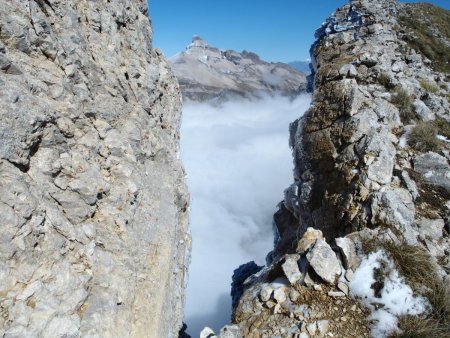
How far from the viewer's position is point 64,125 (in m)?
9.87

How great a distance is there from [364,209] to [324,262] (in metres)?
3.85

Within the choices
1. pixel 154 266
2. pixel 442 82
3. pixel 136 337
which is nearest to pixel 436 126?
pixel 442 82

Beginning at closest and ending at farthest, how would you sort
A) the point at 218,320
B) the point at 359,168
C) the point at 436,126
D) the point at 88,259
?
the point at 88,259 < the point at 359,168 < the point at 436,126 < the point at 218,320

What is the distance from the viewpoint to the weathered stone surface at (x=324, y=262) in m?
9.53

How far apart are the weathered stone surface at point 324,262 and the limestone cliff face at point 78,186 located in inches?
195

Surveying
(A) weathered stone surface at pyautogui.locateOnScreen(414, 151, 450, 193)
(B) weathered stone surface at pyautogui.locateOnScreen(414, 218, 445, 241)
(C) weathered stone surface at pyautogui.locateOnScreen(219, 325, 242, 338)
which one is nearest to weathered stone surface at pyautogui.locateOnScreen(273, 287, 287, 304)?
(C) weathered stone surface at pyautogui.locateOnScreen(219, 325, 242, 338)

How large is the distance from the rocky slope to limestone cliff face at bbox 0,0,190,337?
323 centimetres

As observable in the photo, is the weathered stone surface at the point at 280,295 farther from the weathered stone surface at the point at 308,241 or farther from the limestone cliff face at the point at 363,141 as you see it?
the limestone cliff face at the point at 363,141

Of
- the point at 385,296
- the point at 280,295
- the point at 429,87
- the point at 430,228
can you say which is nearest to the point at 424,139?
the point at 430,228

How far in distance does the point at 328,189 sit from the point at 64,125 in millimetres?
10691

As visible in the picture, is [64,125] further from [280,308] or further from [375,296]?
[375,296]

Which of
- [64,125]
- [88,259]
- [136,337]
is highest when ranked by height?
[64,125]

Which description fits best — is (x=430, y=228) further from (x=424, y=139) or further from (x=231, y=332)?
(x=231, y=332)

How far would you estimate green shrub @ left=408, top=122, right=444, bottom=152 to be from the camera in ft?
49.2
